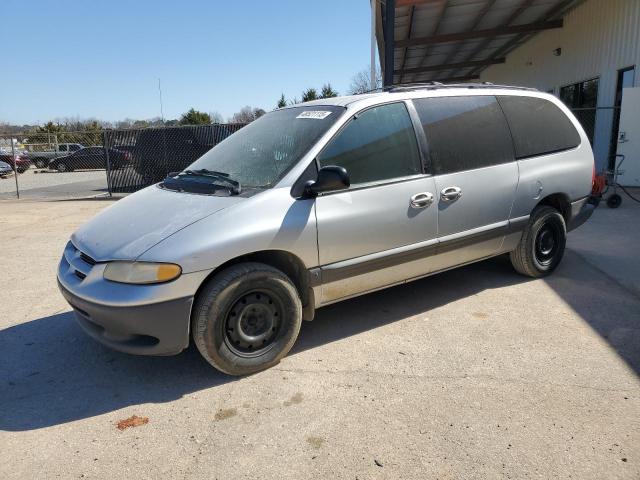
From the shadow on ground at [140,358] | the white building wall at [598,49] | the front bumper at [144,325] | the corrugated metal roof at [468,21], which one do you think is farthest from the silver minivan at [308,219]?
the white building wall at [598,49]

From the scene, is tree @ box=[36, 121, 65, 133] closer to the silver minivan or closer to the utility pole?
the utility pole

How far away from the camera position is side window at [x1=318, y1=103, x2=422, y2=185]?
356cm

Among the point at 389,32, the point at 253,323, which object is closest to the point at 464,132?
the point at 253,323

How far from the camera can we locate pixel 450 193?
157 inches

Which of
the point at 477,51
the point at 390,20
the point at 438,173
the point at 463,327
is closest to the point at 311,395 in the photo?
the point at 463,327

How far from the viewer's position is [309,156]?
3.44 m

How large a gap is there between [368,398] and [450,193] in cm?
184

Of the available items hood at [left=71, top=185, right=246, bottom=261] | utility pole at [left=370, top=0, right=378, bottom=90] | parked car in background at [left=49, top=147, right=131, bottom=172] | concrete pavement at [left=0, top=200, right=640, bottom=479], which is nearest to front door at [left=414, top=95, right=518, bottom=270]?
concrete pavement at [left=0, top=200, right=640, bottom=479]

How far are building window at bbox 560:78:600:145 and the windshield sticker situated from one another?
36.0 feet

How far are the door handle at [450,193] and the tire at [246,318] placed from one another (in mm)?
1491

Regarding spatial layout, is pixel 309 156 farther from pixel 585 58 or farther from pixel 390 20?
pixel 585 58

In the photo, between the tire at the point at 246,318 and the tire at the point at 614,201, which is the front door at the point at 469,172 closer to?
the tire at the point at 246,318

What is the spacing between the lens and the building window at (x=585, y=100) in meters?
13.4

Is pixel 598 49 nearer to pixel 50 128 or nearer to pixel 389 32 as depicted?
pixel 389 32
